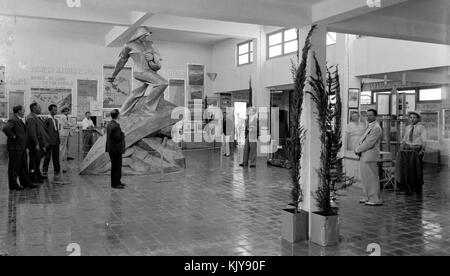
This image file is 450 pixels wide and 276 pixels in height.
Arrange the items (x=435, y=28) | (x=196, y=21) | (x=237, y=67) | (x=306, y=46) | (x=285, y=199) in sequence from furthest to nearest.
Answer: (x=237, y=67), (x=196, y=21), (x=285, y=199), (x=435, y=28), (x=306, y=46)

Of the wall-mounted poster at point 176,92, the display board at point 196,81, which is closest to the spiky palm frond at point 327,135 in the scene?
the wall-mounted poster at point 176,92

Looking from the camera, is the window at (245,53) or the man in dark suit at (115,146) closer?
the man in dark suit at (115,146)

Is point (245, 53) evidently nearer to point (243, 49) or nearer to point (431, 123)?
point (243, 49)

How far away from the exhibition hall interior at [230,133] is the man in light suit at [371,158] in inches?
1.0

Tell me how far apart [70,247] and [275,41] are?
1371 cm

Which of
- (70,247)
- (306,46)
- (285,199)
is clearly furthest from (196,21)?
(70,247)

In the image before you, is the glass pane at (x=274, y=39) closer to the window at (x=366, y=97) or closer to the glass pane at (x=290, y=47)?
the glass pane at (x=290, y=47)

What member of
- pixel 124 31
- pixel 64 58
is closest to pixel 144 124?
pixel 124 31

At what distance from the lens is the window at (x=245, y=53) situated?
1865 centimetres

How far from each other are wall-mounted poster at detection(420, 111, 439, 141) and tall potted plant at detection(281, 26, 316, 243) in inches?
311

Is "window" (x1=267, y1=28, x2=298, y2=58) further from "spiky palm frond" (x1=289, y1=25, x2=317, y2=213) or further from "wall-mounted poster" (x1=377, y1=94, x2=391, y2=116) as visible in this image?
"spiky palm frond" (x1=289, y1=25, x2=317, y2=213)

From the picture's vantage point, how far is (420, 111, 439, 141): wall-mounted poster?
11.9 m
